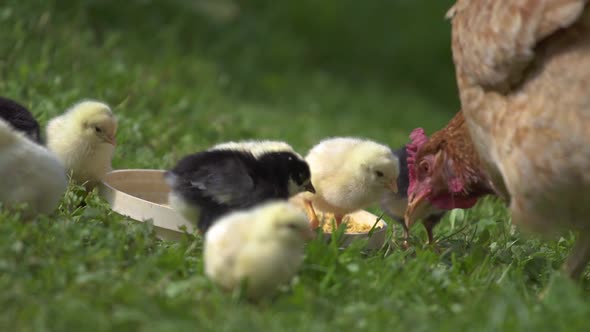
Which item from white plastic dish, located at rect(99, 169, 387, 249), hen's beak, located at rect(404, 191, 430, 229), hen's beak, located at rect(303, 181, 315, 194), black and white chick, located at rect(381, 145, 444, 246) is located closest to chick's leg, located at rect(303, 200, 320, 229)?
white plastic dish, located at rect(99, 169, 387, 249)

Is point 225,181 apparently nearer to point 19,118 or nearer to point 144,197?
point 144,197

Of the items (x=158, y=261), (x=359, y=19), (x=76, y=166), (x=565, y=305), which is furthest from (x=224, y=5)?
(x=565, y=305)

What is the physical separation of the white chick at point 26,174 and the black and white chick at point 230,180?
0.59 m

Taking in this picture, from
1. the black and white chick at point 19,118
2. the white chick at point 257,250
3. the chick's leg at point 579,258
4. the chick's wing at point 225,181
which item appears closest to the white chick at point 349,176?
the chick's wing at point 225,181

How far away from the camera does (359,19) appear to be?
11.4m

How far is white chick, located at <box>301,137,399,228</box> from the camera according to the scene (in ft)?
14.4

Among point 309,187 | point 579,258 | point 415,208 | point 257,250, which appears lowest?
point 579,258

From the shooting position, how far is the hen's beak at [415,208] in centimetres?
435

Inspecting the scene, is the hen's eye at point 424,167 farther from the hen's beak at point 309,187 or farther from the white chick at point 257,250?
the white chick at point 257,250

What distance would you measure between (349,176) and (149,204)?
1129mm

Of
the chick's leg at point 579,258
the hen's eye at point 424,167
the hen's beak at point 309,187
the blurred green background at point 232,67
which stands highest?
the blurred green background at point 232,67

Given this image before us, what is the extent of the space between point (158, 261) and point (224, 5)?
6.85 m

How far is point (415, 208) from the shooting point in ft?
14.3

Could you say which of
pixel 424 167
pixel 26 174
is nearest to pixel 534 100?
pixel 424 167
